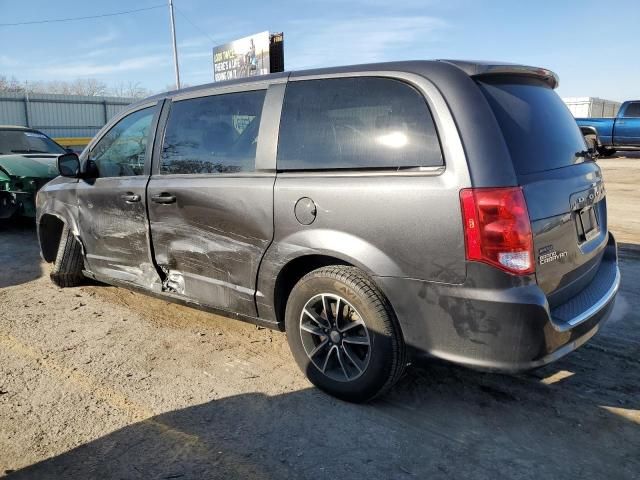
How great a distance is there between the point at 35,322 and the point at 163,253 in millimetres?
1439

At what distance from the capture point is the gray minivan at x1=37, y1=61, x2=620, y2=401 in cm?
252

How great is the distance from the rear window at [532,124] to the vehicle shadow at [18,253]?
5150mm

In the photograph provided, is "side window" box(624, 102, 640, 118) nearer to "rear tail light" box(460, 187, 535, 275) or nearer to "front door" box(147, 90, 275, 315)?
"front door" box(147, 90, 275, 315)

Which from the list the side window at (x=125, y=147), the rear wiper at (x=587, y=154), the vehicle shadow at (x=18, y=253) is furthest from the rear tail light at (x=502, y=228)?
the vehicle shadow at (x=18, y=253)

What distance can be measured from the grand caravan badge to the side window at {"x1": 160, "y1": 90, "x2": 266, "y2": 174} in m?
1.79

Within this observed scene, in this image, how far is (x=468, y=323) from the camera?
8.40ft

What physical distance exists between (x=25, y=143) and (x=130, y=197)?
607 centimetres

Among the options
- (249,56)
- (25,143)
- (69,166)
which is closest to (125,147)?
(69,166)

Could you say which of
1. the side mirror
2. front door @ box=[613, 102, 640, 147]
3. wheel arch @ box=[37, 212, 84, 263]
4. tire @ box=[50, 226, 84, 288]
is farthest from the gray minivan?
front door @ box=[613, 102, 640, 147]

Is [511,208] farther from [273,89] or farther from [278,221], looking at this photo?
[273,89]

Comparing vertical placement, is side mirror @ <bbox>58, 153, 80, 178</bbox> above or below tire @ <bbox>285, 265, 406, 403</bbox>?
above

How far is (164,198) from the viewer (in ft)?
12.5

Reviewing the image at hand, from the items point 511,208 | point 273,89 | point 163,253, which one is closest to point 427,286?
point 511,208

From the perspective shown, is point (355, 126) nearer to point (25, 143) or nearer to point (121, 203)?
point (121, 203)
